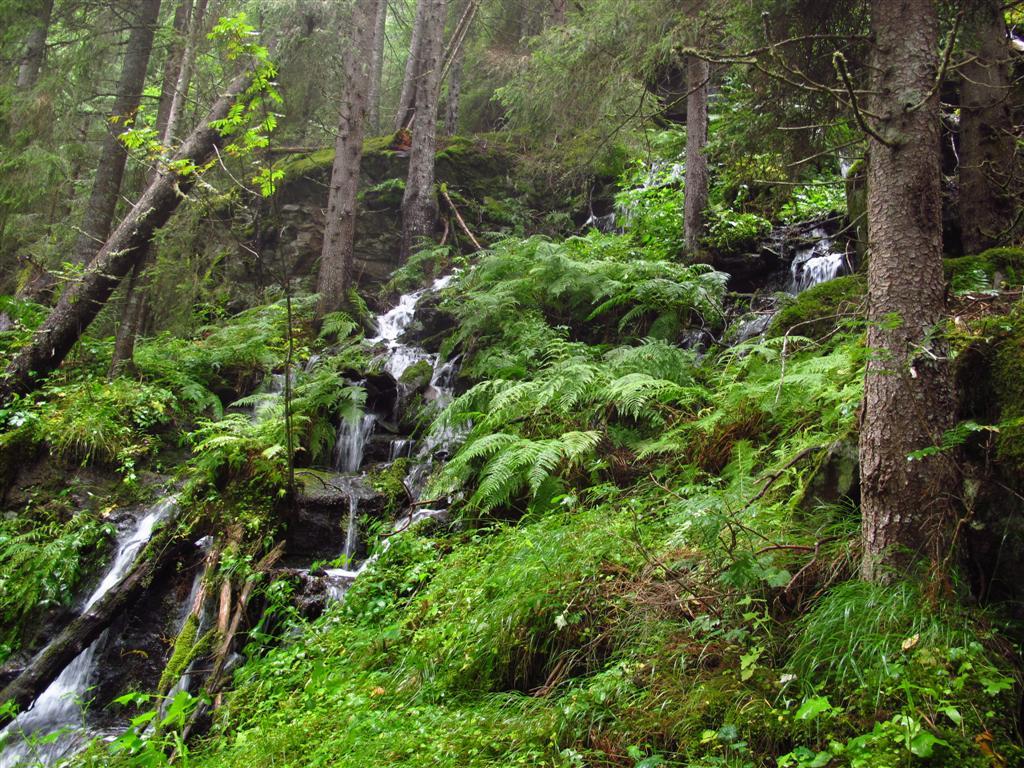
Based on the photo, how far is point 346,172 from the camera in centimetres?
1213

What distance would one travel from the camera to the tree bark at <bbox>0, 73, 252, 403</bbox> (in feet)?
27.7

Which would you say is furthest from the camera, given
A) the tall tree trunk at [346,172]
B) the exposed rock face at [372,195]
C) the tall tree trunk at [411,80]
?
the tall tree trunk at [411,80]

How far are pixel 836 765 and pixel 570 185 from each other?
1373 centimetres

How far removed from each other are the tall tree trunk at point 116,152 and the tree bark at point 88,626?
6167 mm

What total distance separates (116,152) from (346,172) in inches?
147

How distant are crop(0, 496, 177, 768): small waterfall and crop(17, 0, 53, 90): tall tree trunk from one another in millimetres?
11275

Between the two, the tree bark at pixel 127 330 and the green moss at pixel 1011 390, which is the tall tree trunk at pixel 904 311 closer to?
the green moss at pixel 1011 390

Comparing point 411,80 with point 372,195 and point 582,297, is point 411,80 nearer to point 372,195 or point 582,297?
point 372,195

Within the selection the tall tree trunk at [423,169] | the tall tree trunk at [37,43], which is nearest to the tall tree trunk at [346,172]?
the tall tree trunk at [423,169]

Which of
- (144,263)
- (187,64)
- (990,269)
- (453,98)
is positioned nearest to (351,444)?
(144,263)

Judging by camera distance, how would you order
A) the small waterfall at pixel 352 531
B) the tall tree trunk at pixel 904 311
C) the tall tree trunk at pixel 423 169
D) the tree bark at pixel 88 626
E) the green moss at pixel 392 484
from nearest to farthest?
the tall tree trunk at pixel 904 311, the tree bark at pixel 88 626, the small waterfall at pixel 352 531, the green moss at pixel 392 484, the tall tree trunk at pixel 423 169

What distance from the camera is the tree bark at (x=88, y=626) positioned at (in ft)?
16.3

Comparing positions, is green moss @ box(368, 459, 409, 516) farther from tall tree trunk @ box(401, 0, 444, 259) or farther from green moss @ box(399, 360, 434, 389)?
tall tree trunk @ box(401, 0, 444, 259)

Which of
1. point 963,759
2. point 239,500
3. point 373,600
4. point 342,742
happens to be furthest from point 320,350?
point 963,759
